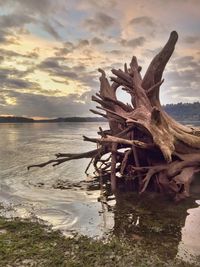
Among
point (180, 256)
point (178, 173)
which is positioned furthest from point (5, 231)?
point (178, 173)

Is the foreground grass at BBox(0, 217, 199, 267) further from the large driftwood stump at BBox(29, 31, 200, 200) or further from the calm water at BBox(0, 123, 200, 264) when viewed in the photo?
the large driftwood stump at BBox(29, 31, 200, 200)

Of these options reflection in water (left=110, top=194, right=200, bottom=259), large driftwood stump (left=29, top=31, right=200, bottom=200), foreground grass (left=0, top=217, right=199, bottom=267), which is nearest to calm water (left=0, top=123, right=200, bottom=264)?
reflection in water (left=110, top=194, right=200, bottom=259)

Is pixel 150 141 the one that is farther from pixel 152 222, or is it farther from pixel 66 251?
pixel 66 251

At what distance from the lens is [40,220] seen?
302 inches

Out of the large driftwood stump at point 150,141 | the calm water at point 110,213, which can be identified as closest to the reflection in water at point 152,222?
the calm water at point 110,213

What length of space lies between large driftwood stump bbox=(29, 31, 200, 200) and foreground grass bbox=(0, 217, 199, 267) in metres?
3.36

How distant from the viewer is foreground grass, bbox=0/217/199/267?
5391mm

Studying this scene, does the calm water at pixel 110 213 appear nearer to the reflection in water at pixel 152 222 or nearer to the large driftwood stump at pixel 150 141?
the reflection in water at pixel 152 222

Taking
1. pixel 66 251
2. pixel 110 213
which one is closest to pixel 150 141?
pixel 110 213

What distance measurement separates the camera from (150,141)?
11.3 m

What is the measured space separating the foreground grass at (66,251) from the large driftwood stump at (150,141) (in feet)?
11.0

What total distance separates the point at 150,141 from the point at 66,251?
6.22 metres

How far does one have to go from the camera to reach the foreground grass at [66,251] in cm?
539

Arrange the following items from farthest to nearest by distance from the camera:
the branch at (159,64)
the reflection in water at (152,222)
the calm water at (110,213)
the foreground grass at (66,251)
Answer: the branch at (159,64)
the calm water at (110,213)
the reflection in water at (152,222)
the foreground grass at (66,251)
